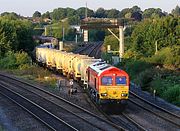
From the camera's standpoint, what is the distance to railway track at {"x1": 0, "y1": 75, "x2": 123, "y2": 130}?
2111 centimetres

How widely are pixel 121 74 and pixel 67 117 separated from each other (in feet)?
13.0

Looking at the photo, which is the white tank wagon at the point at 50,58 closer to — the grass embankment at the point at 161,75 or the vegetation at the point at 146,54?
the vegetation at the point at 146,54

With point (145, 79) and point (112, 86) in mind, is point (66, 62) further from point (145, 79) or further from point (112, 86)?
point (112, 86)

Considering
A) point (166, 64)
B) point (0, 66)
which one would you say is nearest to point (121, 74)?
point (166, 64)

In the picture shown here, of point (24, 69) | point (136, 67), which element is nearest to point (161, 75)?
point (136, 67)

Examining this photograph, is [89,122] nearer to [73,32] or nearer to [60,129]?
[60,129]

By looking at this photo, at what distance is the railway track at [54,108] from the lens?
21106 millimetres

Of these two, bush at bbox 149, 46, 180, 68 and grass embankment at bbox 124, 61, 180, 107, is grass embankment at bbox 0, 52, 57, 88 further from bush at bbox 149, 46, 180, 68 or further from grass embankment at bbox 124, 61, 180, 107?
bush at bbox 149, 46, 180, 68

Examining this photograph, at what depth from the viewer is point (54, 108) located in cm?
2625

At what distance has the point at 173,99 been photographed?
2928 cm

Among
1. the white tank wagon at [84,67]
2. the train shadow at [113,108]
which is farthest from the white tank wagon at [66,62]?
the train shadow at [113,108]

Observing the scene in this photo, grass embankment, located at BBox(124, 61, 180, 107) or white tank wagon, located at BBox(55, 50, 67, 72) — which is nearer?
grass embankment, located at BBox(124, 61, 180, 107)

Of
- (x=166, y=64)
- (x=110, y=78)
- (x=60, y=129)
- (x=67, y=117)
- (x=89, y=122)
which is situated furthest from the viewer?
(x=166, y=64)

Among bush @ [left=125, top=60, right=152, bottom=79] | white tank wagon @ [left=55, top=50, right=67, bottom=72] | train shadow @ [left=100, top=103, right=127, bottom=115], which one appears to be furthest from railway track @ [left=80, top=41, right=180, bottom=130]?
white tank wagon @ [left=55, top=50, right=67, bottom=72]
